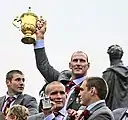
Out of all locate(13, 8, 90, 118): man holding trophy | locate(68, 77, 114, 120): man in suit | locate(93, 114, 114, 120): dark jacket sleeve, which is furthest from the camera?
locate(13, 8, 90, 118): man holding trophy

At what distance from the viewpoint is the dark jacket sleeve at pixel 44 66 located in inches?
337

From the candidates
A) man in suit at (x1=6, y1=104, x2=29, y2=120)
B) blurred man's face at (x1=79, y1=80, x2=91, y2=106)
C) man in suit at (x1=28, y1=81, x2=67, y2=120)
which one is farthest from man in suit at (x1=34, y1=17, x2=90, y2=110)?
blurred man's face at (x1=79, y1=80, x2=91, y2=106)

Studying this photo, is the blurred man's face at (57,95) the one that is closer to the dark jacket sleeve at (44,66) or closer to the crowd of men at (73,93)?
the crowd of men at (73,93)

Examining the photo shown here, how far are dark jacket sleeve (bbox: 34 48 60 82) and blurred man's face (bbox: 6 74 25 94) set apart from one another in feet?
2.33

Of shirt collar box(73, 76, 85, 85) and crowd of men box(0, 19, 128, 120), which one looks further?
shirt collar box(73, 76, 85, 85)

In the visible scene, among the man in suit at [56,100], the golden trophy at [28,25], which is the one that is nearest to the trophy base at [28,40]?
the golden trophy at [28,25]

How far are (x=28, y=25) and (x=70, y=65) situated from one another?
1129 mm

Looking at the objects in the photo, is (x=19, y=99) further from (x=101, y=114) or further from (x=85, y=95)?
(x=101, y=114)

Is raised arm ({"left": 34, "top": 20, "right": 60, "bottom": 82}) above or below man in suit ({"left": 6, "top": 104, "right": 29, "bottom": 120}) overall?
above

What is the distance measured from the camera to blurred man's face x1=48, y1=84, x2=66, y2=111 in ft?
23.9

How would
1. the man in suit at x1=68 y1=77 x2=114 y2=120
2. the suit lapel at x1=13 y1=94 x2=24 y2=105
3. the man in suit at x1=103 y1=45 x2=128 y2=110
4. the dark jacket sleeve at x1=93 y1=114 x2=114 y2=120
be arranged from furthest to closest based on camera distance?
the suit lapel at x1=13 y1=94 x2=24 y2=105 → the man in suit at x1=103 y1=45 x2=128 y2=110 → the man in suit at x1=68 y1=77 x2=114 y2=120 → the dark jacket sleeve at x1=93 y1=114 x2=114 y2=120

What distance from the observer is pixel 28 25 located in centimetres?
888

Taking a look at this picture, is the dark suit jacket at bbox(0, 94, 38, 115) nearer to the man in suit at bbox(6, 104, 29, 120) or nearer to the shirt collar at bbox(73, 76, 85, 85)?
the shirt collar at bbox(73, 76, 85, 85)

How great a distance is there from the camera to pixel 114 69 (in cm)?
857
